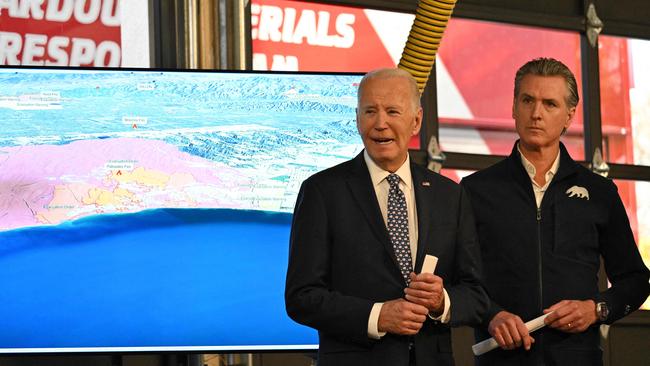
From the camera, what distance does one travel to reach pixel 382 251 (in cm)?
267

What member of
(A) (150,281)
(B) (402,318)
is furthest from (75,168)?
(B) (402,318)

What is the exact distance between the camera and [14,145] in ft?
11.3

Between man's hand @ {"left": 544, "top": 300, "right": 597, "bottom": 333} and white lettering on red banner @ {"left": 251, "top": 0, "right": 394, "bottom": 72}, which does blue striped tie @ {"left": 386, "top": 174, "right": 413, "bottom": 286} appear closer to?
man's hand @ {"left": 544, "top": 300, "right": 597, "bottom": 333}

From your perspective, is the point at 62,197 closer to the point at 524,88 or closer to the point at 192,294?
the point at 192,294

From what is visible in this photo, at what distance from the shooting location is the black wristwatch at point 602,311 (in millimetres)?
3109

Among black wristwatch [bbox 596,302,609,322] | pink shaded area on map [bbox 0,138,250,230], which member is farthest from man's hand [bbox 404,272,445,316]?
pink shaded area on map [bbox 0,138,250,230]

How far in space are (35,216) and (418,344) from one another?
1409mm

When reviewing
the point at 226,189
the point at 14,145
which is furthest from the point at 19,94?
the point at 226,189

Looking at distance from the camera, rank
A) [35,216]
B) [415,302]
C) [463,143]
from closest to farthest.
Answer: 1. [415,302]
2. [35,216]
3. [463,143]

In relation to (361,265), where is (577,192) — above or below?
above

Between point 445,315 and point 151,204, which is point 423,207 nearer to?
point 445,315

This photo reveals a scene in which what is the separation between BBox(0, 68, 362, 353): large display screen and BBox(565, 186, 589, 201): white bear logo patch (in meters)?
0.80

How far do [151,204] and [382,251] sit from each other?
110cm

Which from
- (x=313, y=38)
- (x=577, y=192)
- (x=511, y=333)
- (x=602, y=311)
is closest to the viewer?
(x=511, y=333)
